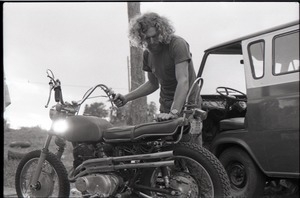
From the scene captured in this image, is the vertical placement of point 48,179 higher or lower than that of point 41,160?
lower

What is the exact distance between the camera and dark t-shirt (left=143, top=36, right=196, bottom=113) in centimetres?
329

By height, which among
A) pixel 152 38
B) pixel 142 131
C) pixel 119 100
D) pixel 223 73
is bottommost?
pixel 142 131

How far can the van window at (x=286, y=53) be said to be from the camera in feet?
10.1

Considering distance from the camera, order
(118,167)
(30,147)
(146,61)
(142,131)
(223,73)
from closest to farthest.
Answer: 1. (142,131)
2. (118,167)
3. (146,61)
4. (30,147)
5. (223,73)

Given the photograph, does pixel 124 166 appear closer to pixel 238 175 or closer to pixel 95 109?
pixel 95 109

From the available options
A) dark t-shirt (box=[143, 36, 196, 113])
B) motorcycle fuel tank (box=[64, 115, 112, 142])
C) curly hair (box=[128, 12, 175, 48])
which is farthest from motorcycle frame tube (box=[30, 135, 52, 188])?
curly hair (box=[128, 12, 175, 48])

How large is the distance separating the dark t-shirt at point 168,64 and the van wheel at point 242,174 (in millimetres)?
694

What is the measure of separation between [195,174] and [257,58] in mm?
1205

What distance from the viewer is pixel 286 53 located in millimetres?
3215

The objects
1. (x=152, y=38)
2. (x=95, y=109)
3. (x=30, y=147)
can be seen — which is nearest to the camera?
(x=152, y=38)

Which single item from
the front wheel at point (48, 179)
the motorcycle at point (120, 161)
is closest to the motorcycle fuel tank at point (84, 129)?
the motorcycle at point (120, 161)

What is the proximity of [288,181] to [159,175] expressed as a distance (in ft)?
3.27

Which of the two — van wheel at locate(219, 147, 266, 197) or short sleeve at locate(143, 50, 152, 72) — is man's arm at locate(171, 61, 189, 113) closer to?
short sleeve at locate(143, 50, 152, 72)

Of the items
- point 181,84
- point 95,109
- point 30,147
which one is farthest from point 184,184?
point 30,147
